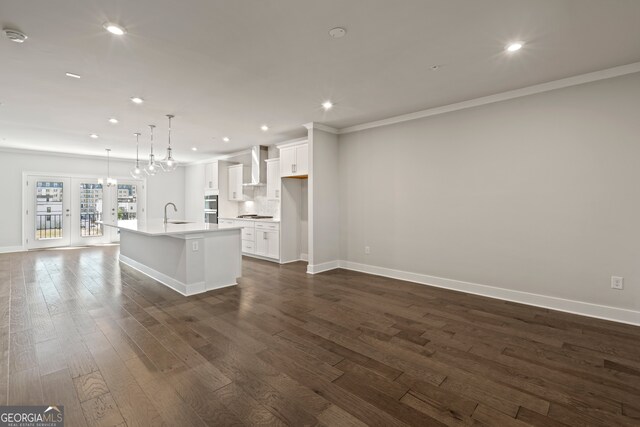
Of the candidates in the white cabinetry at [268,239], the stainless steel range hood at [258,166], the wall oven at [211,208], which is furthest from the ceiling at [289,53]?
the wall oven at [211,208]

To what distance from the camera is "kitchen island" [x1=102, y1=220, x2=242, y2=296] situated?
4.21 metres

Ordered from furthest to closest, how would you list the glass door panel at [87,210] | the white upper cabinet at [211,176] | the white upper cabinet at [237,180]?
1. the glass door panel at [87,210]
2. the white upper cabinet at [211,176]
3. the white upper cabinet at [237,180]

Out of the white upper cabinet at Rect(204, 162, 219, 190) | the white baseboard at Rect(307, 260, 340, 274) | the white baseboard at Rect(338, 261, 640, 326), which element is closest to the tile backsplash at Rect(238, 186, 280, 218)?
the white upper cabinet at Rect(204, 162, 219, 190)

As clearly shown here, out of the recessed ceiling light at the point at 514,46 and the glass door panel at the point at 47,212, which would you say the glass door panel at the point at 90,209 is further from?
the recessed ceiling light at the point at 514,46

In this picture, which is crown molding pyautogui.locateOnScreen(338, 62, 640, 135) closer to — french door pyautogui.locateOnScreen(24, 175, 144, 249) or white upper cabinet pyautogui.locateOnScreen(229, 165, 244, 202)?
white upper cabinet pyautogui.locateOnScreen(229, 165, 244, 202)

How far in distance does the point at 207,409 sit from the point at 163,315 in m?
1.91

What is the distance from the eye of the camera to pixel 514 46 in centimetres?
279

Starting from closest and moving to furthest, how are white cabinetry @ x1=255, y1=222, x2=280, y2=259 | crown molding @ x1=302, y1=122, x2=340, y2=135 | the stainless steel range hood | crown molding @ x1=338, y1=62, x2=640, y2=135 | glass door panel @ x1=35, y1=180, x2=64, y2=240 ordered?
crown molding @ x1=338, y1=62, x2=640, y2=135
crown molding @ x1=302, y1=122, x2=340, y2=135
white cabinetry @ x1=255, y1=222, x2=280, y2=259
the stainless steel range hood
glass door panel @ x1=35, y1=180, x2=64, y2=240

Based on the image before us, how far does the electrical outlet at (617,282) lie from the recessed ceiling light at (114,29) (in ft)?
18.2

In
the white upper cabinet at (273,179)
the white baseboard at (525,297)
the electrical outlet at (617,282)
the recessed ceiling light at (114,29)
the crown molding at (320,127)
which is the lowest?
the white baseboard at (525,297)

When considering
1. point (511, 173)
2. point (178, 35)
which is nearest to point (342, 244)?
point (511, 173)

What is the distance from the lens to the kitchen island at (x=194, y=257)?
4.21 m

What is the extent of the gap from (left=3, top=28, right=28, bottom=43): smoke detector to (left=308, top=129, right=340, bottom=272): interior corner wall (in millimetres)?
3779

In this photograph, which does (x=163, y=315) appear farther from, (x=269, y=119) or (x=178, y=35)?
(x=269, y=119)
